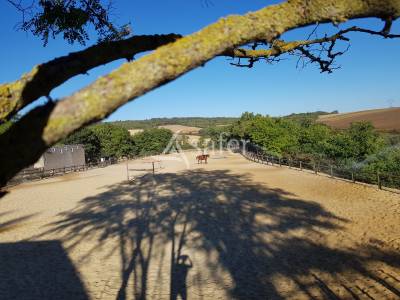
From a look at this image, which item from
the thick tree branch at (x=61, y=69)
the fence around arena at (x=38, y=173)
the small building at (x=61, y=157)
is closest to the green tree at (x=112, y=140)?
the small building at (x=61, y=157)

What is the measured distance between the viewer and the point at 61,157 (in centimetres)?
4722

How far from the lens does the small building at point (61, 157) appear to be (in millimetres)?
44312

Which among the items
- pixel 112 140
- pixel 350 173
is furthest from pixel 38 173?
pixel 112 140

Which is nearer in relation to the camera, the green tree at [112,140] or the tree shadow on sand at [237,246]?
the tree shadow on sand at [237,246]

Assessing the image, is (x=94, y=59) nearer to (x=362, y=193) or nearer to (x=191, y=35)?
(x=191, y=35)

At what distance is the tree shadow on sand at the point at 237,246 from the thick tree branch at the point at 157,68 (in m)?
6.57

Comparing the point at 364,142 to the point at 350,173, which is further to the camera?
the point at 364,142

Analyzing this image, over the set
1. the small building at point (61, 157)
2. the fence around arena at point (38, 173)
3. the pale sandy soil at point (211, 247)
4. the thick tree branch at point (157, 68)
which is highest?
the thick tree branch at point (157, 68)

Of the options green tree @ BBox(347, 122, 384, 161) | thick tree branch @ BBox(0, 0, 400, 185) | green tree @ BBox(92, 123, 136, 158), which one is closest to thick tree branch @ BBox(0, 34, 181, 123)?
thick tree branch @ BBox(0, 0, 400, 185)

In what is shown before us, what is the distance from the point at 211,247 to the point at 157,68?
9611 mm

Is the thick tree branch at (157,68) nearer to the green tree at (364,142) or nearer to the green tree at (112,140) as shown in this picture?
the green tree at (364,142)

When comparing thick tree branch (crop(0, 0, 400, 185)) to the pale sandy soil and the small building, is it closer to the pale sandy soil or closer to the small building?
the pale sandy soil

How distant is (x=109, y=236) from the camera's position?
42.5 feet

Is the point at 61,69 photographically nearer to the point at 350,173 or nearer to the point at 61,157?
the point at 350,173
